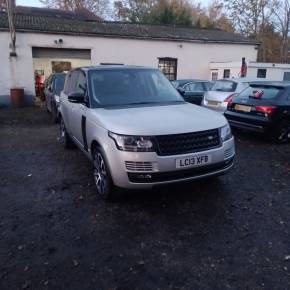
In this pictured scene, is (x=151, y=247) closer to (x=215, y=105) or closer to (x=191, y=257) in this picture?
(x=191, y=257)

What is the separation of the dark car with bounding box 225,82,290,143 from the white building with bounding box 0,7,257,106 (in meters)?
12.5

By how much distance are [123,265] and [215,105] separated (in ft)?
23.4

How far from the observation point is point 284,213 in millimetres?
3926

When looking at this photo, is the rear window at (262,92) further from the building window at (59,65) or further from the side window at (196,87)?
the building window at (59,65)

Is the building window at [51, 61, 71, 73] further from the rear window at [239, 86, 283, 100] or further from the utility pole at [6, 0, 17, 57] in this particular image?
the rear window at [239, 86, 283, 100]

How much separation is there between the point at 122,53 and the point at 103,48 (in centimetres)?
126

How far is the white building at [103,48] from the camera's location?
16.5 m

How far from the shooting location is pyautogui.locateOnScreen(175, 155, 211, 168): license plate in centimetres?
360

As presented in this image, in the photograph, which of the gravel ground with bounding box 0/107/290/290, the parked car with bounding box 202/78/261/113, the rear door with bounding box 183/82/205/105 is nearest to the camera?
the gravel ground with bounding box 0/107/290/290

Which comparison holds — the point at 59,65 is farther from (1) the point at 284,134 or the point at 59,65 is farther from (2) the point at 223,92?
(1) the point at 284,134

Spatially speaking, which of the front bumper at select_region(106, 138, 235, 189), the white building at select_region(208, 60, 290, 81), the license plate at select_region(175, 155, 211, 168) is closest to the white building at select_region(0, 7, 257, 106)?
the white building at select_region(208, 60, 290, 81)

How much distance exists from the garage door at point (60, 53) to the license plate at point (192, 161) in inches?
632

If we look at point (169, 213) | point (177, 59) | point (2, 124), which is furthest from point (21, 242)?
point (177, 59)

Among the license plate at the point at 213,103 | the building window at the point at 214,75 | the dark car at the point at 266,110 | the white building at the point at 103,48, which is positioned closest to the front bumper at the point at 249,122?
the dark car at the point at 266,110
